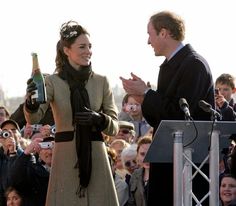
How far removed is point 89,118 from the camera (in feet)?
22.3

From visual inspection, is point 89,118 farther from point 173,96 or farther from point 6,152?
point 6,152

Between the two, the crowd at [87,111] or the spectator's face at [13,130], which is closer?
the crowd at [87,111]

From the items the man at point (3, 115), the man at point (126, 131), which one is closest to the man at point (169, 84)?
the man at point (126, 131)

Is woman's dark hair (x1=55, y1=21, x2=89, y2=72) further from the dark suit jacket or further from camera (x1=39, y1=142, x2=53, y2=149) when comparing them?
camera (x1=39, y1=142, x2=53, y2=149)

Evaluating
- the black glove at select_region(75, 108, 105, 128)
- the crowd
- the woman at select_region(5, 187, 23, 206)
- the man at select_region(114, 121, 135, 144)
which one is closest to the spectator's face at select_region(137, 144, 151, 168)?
the woman at select_region(5, 187, 23, 206)

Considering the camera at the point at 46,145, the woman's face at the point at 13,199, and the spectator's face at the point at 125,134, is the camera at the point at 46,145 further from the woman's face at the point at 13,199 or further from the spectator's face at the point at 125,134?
the spectator's face at the point at 125,134

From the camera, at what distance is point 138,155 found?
32.6 ft

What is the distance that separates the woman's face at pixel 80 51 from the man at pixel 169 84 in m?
0.48

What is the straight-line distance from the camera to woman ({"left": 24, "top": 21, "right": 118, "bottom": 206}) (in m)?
6.91

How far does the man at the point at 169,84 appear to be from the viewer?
22.3 feet

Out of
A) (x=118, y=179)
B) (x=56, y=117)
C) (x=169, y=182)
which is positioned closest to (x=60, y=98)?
(x=56, y=117)

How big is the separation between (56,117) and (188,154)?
1166mm

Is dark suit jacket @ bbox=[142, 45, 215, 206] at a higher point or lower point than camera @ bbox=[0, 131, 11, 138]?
higher

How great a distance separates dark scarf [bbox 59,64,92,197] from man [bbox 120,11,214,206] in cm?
42
